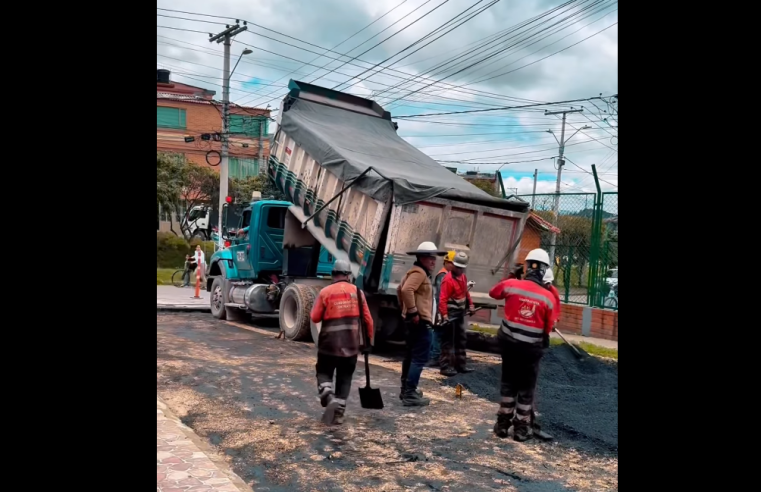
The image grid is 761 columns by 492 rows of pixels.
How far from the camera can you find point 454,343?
29.1 feet

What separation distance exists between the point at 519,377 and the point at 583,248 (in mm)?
7094

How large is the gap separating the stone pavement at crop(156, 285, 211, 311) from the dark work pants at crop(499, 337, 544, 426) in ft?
39.1

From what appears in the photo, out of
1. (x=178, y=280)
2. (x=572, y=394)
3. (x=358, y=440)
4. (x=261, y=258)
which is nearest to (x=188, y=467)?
(x=358, y=440)

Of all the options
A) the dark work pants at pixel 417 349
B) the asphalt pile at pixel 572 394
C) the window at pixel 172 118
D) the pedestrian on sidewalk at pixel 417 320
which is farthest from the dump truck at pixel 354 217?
the window at pixel 172 118

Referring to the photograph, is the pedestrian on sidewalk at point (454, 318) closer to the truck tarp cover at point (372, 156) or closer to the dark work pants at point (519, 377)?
the truck tarp cover at point (372, 156)

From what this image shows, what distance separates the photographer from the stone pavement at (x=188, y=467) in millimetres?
4238

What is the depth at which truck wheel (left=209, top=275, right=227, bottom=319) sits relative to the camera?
47.4ft

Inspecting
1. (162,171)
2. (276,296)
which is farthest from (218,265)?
(162,171)

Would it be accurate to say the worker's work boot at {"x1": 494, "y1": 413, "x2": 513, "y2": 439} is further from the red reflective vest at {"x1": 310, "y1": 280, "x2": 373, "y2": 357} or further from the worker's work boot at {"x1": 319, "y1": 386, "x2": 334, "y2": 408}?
the worker's work boot at {"x1": 319, "y1": 386, "x2": 334, "y2": 408}

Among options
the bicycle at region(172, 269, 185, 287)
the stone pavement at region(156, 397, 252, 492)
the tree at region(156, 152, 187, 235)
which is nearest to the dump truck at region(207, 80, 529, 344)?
the stone pavement at region(156, 397, 252, 492)

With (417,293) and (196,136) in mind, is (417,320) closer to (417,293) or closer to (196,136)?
(417,293)

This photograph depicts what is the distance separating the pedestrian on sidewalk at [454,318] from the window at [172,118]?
33.0 m
